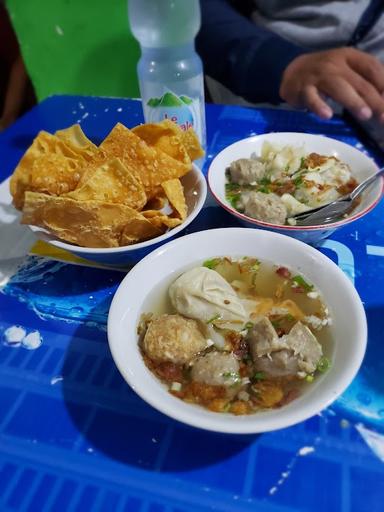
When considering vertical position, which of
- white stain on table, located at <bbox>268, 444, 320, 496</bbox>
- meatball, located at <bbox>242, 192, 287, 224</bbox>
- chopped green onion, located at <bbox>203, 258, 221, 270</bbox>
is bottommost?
white stain on table, located at <bbox>268, 444, 320, 496</bbox>

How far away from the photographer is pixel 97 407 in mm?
708

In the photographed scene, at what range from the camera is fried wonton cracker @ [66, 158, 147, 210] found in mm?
849

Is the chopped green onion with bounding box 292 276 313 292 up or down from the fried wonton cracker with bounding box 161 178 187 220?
down

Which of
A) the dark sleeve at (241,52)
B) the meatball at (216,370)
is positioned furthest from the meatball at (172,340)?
the dark sleeve at (241,52)

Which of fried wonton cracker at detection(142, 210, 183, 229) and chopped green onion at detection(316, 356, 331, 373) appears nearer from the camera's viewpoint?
chopped green onion at detection(316, 356, 331, 373)

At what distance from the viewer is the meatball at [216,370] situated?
680mm

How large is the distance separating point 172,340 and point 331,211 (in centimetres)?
49

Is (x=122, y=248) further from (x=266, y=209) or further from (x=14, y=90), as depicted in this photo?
(x=14, y=90)

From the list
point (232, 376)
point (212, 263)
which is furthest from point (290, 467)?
point (212, 263)

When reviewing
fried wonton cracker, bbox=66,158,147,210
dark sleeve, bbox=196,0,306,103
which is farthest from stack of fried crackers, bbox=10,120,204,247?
dark sleeve, bbox=196,0,306,103

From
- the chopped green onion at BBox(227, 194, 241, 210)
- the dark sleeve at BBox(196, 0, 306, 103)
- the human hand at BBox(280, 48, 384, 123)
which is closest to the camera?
the chopped green onion at BBox(227, 194, 241, 210)

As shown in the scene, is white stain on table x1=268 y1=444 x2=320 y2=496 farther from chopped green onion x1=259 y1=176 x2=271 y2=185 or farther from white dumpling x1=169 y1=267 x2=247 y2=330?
chopped green onion x1=259 y1=176 x2=271 y2=185

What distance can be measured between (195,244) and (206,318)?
15 cm

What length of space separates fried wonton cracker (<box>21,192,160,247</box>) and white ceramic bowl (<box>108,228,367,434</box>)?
90 millimetres
